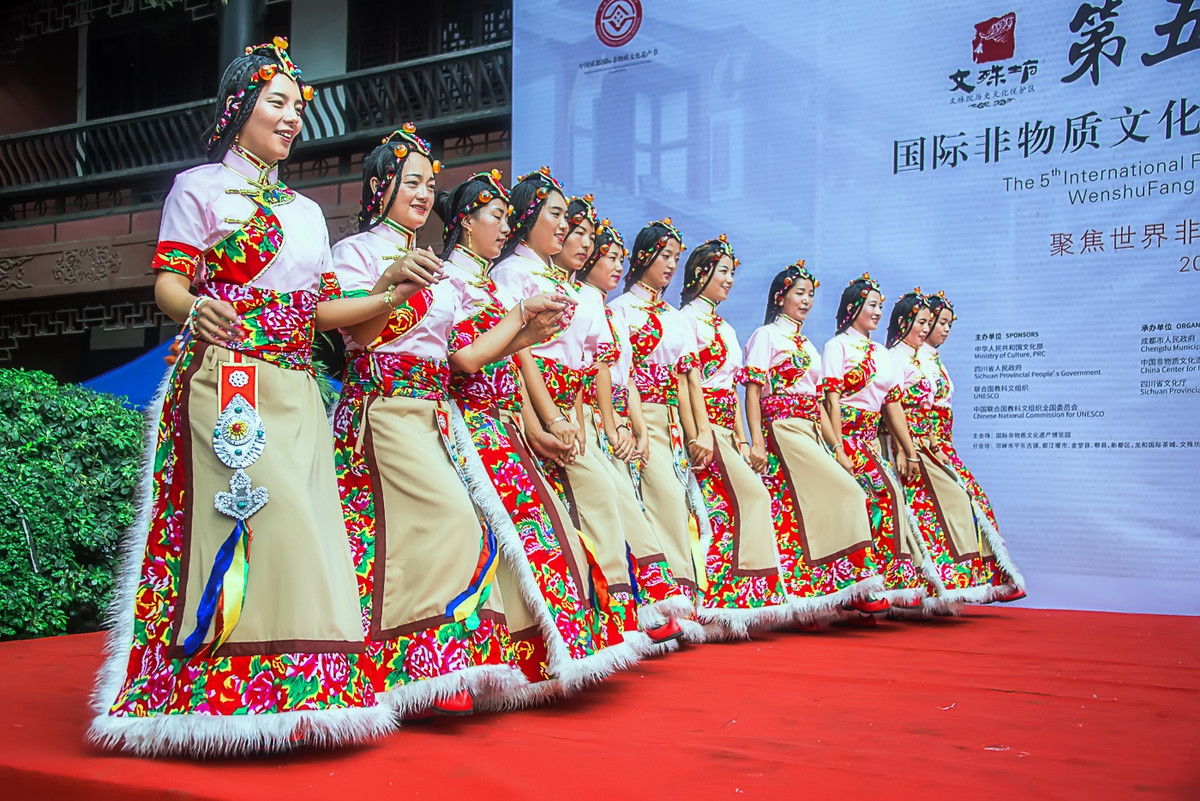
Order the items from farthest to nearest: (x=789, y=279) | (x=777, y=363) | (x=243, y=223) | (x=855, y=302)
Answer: (x=855, y=302) → (x=789, y=279) → (x=777, y=363) → (x=243, y=223)

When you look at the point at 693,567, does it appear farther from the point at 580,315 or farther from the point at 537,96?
the point at 537,96

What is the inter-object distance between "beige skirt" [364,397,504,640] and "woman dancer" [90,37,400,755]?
27 centimetres

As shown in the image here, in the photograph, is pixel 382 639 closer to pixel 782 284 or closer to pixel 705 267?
pixel 705 267

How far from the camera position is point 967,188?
21.5 feet

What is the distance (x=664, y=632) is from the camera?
4.22 metres

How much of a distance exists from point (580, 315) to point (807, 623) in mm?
2114

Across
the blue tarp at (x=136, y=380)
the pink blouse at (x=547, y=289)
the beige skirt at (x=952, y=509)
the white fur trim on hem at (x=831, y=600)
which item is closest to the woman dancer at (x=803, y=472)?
the white fur trim on hem at (x=831, y=600)

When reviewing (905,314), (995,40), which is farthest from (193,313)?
(995,40)

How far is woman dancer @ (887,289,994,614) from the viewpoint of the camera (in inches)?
235

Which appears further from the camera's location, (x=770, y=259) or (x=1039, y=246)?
(x=770, y=259)

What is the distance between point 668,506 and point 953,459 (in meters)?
2.20

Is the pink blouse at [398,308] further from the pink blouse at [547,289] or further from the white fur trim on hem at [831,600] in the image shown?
the white fur trim on hem at [831,600]

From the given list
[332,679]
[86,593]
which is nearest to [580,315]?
[332,679]

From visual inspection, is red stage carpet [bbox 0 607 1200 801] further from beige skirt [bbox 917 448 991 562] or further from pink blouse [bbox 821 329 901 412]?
pink blouse [bbox 821 329 901 412]
